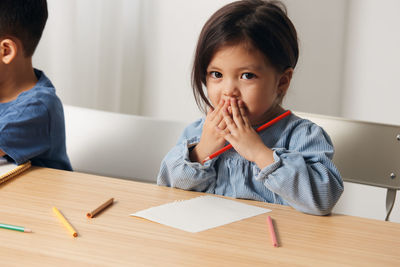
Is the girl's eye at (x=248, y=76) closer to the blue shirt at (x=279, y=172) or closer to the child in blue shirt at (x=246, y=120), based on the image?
the child in blue shirt at (x=246, y=120)

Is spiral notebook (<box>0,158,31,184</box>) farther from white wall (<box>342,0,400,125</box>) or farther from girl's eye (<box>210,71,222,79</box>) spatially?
white wall (<box>342,0,400,125</box>)

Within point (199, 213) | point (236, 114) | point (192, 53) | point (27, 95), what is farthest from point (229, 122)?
→ point (192, 53)

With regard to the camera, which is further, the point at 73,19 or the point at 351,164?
the point at 73,19

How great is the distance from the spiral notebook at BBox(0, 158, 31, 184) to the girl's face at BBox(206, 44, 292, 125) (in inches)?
16.5

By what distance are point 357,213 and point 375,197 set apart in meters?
0.12

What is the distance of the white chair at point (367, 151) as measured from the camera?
4.49 ft

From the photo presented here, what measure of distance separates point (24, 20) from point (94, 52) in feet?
3.31

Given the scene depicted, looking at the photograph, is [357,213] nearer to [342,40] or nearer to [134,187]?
[342,40]

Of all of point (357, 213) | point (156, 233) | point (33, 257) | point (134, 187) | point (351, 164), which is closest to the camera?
point (33, 257)

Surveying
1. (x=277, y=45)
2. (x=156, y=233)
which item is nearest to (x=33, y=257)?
(x=156, y=233)

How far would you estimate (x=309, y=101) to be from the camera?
2.51 m

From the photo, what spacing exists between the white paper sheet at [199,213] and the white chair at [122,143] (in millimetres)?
461

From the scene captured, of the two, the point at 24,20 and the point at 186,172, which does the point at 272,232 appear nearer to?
the point at 186,172

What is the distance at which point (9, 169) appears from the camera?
1.12 meters
